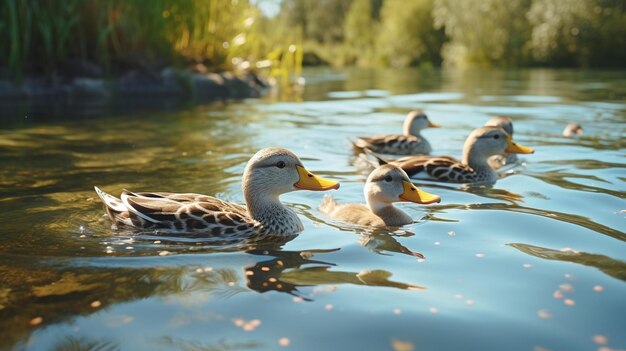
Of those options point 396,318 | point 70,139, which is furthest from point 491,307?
point 70,139

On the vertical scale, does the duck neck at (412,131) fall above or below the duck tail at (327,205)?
above

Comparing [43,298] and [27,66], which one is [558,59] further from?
[43,298]

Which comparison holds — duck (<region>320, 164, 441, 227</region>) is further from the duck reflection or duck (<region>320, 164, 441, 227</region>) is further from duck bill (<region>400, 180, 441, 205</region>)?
the duck reflection

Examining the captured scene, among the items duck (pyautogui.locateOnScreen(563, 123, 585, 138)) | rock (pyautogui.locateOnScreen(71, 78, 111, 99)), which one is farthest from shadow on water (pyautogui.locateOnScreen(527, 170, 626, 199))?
rock (pyautogui.locateOnScreen(71, 78, 111, 99))

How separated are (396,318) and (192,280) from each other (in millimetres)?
1399

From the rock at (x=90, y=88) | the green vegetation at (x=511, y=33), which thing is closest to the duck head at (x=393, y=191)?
the rock at (x=90, y=88)

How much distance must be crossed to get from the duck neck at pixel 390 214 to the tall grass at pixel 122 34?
11542 millimetres

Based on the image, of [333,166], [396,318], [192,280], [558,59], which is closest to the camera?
[396,318]

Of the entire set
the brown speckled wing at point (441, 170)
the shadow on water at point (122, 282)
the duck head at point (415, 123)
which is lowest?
the shadow on water at point (122, 282)

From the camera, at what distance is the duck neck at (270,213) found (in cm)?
568

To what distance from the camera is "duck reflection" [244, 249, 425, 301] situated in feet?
14.5

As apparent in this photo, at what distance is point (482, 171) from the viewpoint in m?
8.33

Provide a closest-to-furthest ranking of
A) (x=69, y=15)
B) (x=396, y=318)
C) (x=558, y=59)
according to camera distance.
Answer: (x=396, y=318) → (x=69, y=15) → (x=558, y=59)

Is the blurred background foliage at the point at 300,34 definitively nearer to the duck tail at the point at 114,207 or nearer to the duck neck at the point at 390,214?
the duck tail at the point at 114,207
